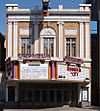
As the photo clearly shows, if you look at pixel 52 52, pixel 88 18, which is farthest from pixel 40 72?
pixel 88 18

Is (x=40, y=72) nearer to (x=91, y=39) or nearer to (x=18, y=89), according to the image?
(x=18, y=89)

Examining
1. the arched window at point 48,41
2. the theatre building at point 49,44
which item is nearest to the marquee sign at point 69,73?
the theatre building at point 49,44

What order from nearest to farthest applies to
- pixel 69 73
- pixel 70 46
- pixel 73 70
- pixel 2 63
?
pixel 69 73, pixel 73 70, pixel 70 46, pixel 2 63

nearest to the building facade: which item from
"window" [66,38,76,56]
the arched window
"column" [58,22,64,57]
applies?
the arched window

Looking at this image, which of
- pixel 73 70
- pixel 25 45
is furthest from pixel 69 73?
pixel 25 45

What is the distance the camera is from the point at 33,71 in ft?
171

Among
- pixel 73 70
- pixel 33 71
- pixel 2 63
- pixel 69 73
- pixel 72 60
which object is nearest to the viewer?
pixel 33 71

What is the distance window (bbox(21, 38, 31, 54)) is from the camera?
5813 centimetres

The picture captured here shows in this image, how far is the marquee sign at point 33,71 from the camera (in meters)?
52.2

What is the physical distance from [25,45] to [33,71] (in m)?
6.61

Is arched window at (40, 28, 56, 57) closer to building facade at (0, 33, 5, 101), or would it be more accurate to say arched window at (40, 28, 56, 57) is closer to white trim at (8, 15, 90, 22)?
white trim at (8, 15, 90, 22)

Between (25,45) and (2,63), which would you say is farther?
(2,63)

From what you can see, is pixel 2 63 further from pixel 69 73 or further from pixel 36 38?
pixel 69 73

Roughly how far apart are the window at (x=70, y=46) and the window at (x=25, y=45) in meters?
4.58
